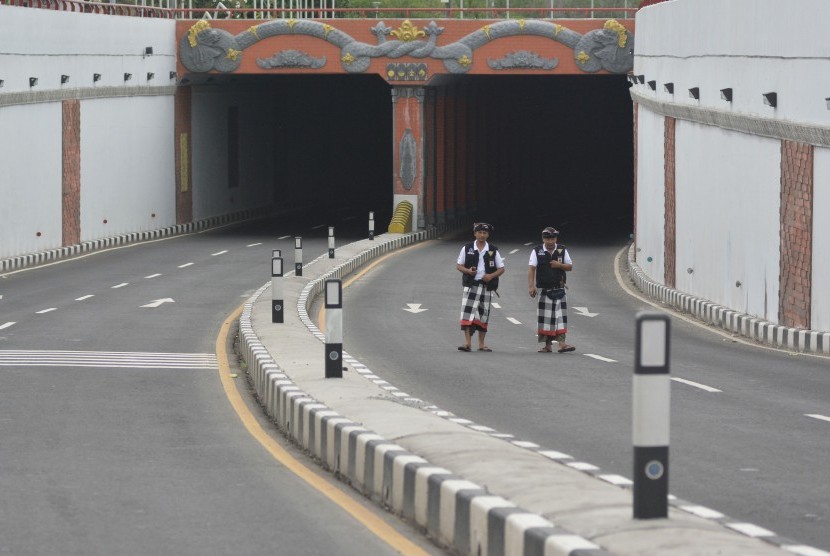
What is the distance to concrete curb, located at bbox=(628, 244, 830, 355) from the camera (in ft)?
80.9

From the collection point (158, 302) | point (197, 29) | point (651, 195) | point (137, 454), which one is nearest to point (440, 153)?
point (197, 29)

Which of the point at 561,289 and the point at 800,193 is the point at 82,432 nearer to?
the point at 561,289

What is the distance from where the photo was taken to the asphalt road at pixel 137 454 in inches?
387

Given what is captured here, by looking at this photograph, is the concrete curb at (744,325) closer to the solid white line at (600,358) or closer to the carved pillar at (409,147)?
the solid white line at (600,358)

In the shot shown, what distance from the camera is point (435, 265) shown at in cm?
4588

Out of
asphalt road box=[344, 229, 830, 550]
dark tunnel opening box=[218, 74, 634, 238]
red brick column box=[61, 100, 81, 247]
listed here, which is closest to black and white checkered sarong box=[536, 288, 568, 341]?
asphalt road box=[344, 229, 830, 550]

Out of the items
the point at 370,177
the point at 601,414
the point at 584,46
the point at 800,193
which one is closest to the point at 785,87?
the point at 800,193

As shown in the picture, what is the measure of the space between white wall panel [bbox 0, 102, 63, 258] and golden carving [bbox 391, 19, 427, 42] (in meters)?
14.1

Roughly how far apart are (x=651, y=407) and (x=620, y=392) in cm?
1018

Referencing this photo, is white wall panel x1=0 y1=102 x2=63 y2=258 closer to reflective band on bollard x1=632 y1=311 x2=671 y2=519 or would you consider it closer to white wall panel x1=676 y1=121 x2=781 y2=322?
white wall panel x1=676 y1=121 x2=781 y2=322

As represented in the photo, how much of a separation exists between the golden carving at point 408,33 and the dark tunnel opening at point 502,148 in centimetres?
539

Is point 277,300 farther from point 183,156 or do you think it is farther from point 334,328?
point 183,156

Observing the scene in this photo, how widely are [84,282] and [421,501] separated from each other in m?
29.2

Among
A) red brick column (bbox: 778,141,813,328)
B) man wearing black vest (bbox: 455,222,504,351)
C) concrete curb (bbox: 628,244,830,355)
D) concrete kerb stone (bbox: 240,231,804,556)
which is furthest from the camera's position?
red brick column (bbox: 778,141,813,328)
